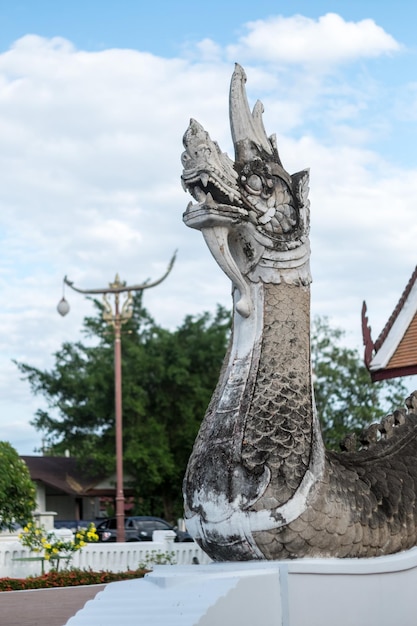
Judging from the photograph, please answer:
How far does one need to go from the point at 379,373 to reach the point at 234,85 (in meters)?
9.48

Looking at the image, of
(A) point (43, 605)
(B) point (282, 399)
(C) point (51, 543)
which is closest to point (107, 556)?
(C) point (51, 543)

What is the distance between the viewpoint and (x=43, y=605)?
39.1 ft

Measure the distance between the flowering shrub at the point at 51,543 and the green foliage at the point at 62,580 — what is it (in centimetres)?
36

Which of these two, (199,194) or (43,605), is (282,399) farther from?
(43,605)

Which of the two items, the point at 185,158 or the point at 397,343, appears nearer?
the point at 185,158

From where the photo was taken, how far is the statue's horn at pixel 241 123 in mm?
6020

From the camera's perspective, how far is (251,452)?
5469 millimetres

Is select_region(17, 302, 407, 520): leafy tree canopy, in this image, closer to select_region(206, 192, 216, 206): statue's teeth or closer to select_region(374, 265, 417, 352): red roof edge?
select_region(374, 265, 417, 352): red roof edge

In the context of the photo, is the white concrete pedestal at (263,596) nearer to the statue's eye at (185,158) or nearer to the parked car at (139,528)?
the statue's eye at (185,158)

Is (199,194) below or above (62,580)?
above

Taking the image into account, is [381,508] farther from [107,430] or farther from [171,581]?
[107,430]

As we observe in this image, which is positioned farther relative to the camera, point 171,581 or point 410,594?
point 410,594

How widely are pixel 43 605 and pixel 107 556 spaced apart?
16.9 ft

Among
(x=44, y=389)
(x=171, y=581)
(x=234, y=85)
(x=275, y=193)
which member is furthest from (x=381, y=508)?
(x=44, y=389)
